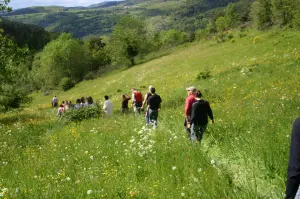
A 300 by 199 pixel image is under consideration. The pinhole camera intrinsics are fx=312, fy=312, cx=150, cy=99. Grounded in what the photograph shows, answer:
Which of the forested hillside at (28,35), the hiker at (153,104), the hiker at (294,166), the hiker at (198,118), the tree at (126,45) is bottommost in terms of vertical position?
the forested hillside at (28,35)

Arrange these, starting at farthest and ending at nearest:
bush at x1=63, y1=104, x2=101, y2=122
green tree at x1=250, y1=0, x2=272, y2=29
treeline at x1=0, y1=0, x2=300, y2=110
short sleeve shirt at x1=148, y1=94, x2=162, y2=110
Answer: green tree at x1=250, y1=0, x2=272, y2=29 → treeline at x1=0, y1=0, x2=300, y2=110 → bush at x1=63, y1=104, x2=101, y2=122 → short sleeve shirt at x1=148, y1=94, x2=162, y2=110

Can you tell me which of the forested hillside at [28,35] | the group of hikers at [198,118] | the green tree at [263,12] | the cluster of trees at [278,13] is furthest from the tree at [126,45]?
the forested hillside at [28,35]

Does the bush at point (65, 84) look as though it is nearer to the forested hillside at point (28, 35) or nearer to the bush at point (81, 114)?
the bush at point (81, 114)

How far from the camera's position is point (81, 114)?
18.9 metres

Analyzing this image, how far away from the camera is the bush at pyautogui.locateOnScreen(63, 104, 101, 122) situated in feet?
61.4

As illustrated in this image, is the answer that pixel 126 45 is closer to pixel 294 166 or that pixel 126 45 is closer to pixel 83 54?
pixel 83 54

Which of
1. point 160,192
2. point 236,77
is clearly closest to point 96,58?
point 236,77

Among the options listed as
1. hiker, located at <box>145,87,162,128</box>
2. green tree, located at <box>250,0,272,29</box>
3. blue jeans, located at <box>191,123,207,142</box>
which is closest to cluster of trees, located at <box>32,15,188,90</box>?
green tree, located at <box>250,0,272,29</box>

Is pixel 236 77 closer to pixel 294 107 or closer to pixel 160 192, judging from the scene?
pixel 294 107

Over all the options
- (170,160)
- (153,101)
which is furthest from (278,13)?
(170,160)

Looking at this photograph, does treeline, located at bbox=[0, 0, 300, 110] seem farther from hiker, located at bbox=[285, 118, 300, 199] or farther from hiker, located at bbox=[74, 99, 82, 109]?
hiker, located at bbox=[285, 118, 300, 199]

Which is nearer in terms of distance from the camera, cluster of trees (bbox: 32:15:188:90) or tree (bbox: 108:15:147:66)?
tree (bbox: 108:15:147:66)

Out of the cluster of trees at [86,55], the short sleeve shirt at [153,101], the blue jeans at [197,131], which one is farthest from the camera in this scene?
the cluster of trees at [86,55]

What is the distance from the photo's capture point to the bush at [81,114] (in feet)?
61.4
